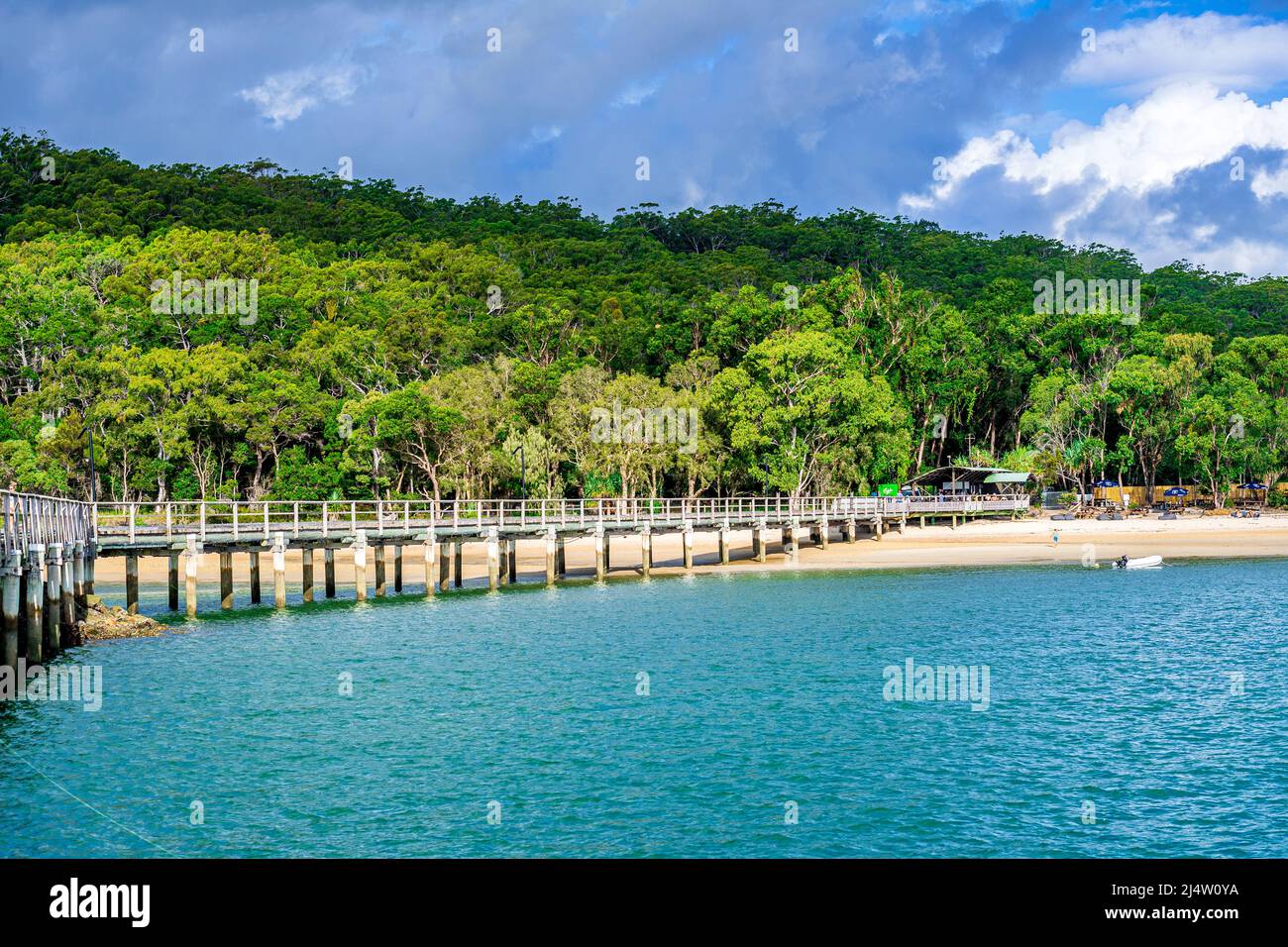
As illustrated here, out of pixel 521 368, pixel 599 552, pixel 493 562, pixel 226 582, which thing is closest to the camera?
pixel 226 582

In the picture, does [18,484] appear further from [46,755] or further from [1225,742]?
[1225,742]

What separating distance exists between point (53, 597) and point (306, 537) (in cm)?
1240

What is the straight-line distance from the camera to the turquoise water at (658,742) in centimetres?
1686

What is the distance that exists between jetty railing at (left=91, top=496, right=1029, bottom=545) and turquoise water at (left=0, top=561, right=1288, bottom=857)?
13.6 feet

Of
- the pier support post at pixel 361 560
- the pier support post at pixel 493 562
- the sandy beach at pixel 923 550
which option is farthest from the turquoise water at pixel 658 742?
the sandy beach at pixel 923 550

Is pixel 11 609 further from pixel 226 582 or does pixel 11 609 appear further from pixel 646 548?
pixel 646 548

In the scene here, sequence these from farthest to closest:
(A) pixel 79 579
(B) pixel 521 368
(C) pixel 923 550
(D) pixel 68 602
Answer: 1. (B) pixel 521 368
2. (C) pixel 923 550
3. (A) pixel 79 579
4. (D) pixel 68 602

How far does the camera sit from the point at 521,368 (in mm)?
82812

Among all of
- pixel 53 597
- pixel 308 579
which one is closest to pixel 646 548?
pixel 308 579

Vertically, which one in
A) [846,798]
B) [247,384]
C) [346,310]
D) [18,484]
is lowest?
[846,798]
